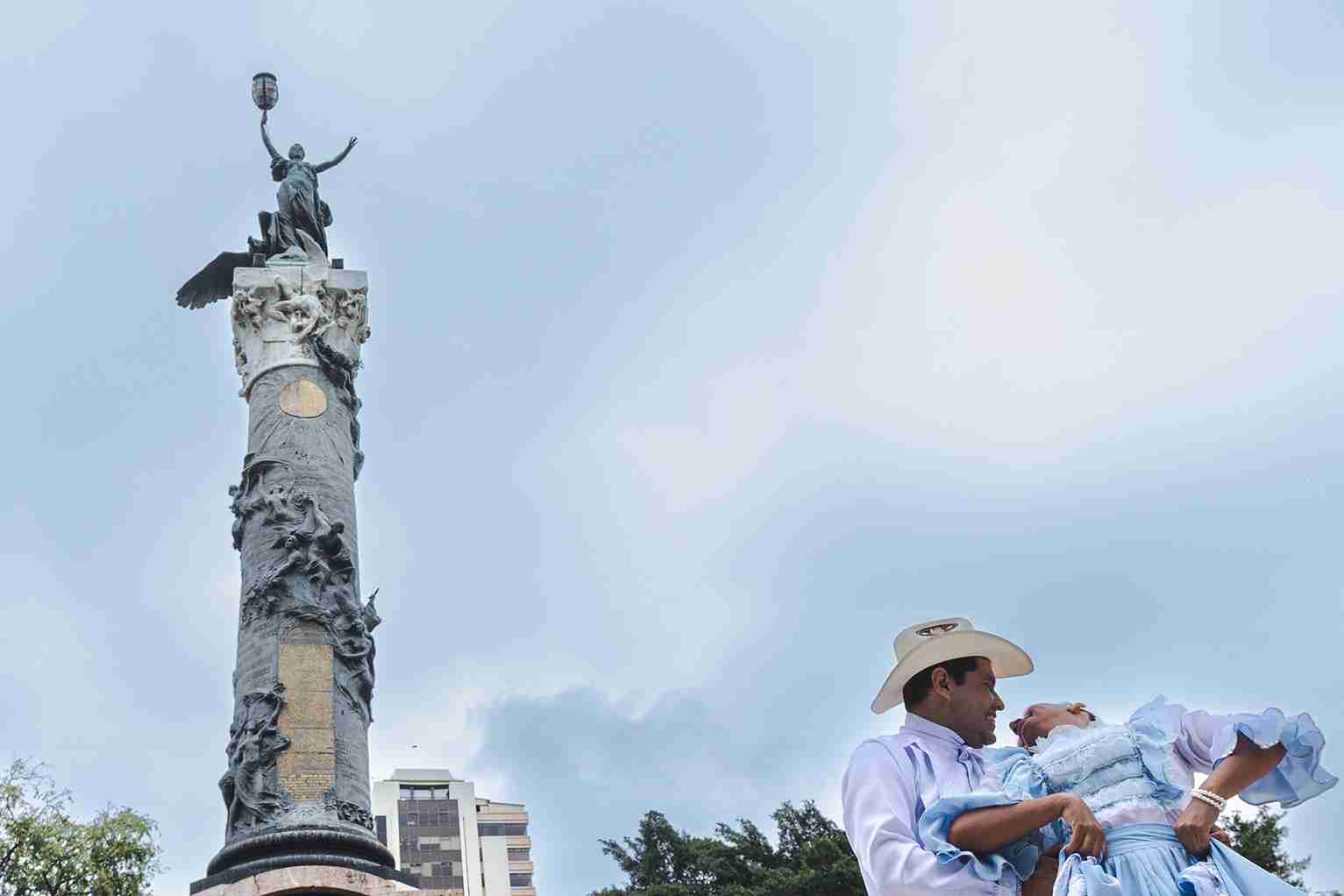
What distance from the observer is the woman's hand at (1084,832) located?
168 inches

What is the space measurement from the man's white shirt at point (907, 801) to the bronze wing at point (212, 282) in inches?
487

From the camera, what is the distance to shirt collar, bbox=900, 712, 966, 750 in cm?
493

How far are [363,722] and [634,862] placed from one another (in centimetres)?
1973

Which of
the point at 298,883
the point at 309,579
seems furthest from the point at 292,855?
the point at 309,579

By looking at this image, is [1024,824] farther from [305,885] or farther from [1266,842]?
[1266,842]

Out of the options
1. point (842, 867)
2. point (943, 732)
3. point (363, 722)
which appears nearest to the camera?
point (943, 732)

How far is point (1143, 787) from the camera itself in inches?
176

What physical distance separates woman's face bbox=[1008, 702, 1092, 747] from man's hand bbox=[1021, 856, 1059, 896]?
1.47ft

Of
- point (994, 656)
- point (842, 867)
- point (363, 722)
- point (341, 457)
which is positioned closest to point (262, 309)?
point (341, 457)

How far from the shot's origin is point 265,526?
13.0 meters

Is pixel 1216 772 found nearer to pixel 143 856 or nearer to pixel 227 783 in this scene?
pixel 227 783

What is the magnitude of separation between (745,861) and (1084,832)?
2692 centimetres

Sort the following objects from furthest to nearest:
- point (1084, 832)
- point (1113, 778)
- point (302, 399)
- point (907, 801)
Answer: point (302, 399), point (907, 801), point (1113, 778), point (1084, 832)

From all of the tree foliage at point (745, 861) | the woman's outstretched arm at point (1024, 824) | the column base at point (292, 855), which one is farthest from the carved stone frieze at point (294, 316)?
the tree foliage at point (745, 861)
